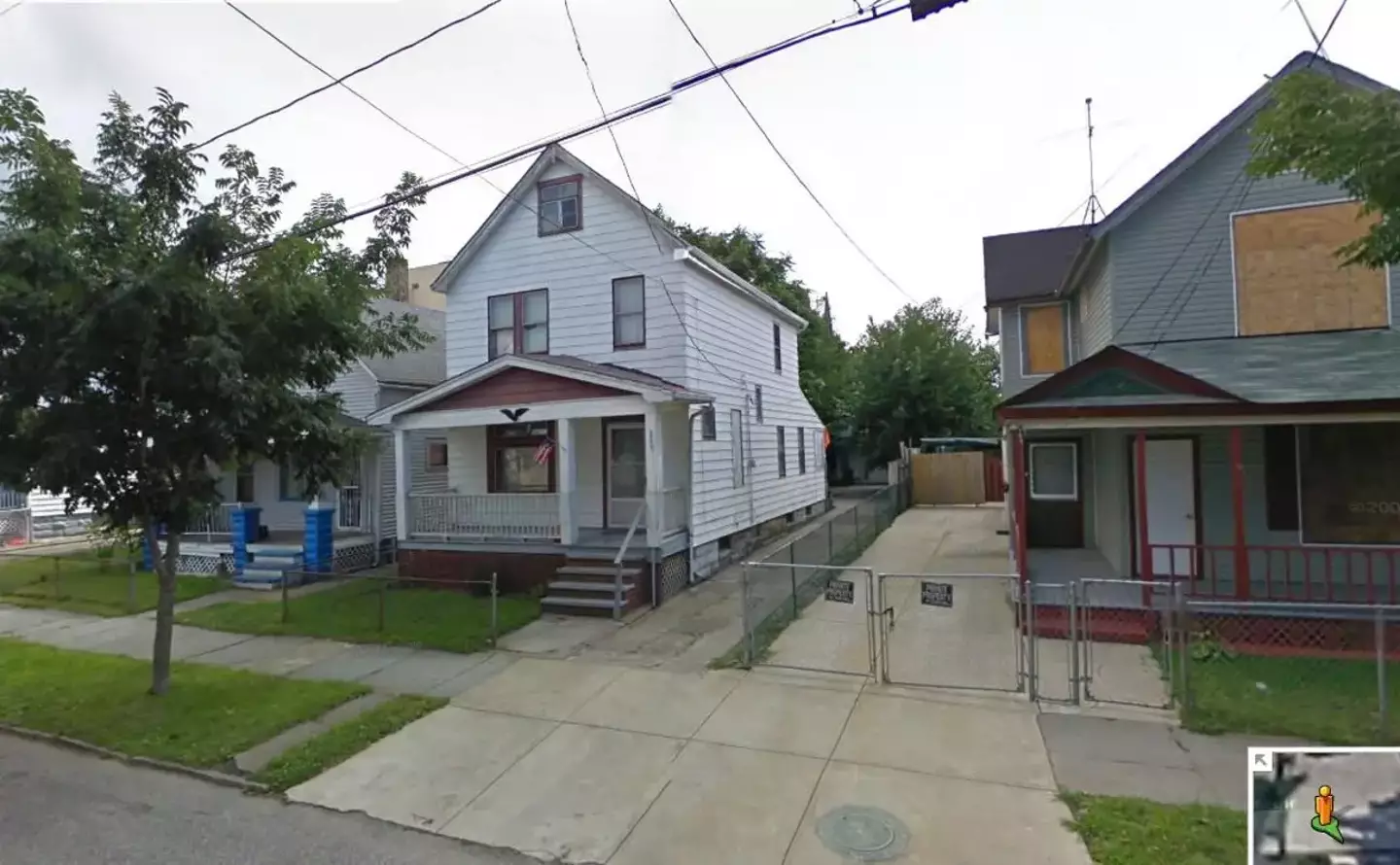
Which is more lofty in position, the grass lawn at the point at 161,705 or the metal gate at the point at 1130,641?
the metal gate at the point at 1130,641

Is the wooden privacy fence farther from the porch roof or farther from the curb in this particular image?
the curb

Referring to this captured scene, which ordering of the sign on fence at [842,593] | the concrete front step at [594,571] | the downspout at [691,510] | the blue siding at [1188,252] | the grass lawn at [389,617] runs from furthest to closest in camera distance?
1. the downspout at [691,510]
2. the concrete front step at [594,571]
3. the blue siding at [1188,252]
4. the grass lawn at [389,617]
5. the sign on fence at [842,593]

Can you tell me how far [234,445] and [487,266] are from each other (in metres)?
8.26

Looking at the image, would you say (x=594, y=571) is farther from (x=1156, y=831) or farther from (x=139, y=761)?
(x=1156, y=831)

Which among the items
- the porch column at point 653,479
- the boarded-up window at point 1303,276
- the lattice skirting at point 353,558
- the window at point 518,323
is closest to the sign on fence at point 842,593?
the porch column at point 653,479

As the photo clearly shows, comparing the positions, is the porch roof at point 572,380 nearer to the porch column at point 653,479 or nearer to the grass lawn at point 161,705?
the porch column at point 653,479

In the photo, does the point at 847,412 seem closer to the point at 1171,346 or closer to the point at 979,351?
the point at 979,351

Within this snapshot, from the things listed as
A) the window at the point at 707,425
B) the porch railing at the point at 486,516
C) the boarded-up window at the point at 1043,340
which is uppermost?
the boarded-up window at the point at 1043,340

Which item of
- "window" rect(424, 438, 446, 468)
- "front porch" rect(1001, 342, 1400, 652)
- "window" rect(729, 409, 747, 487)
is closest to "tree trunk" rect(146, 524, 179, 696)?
"window" rect(424, 438, 446, 468)

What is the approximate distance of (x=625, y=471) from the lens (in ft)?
45.7

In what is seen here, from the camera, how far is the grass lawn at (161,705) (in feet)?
20.1

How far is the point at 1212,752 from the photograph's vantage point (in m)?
5.45

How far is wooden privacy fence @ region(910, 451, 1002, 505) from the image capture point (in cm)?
2591

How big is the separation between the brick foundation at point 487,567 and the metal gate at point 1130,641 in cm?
784
